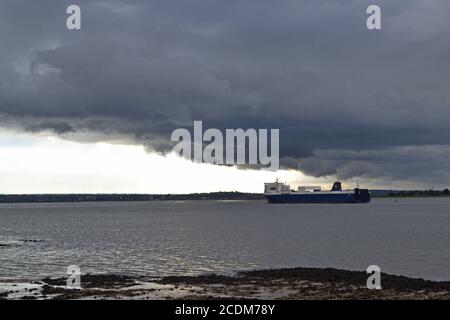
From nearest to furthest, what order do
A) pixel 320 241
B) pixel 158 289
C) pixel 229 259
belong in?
1. pixel 158 289
2. pixel 229 259
3. pixel 320 241

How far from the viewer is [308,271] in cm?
5169

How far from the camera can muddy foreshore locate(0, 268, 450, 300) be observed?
129 feet

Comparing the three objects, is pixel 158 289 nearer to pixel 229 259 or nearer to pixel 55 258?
pixel 229 259

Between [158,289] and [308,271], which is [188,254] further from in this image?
[158,289]

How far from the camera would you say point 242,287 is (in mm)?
43469

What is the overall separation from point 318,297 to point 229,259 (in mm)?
29053

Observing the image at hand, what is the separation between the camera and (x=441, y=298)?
37031 millimetres

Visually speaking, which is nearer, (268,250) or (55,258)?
(55,258)

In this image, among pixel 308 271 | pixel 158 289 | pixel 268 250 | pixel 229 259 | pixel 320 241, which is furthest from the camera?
pixel 320 241

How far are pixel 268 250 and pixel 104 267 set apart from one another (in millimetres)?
25383

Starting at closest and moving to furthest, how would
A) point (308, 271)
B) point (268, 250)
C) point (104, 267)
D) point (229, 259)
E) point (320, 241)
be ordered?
point (308, 271)
point (104, 267)
point (229, 259)
point (268, 250)
point (320, 241)

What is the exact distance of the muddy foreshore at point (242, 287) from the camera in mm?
39219
